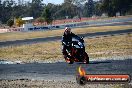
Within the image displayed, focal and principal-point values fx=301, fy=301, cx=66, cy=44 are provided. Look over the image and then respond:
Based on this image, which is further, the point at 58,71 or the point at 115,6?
the point at 115,6

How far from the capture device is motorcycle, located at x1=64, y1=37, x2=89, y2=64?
15.4 metres

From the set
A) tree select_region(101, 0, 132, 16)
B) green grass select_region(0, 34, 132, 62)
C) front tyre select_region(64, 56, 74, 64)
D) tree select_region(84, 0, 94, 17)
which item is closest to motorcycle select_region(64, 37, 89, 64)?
front tyre select_region(64, 56, 74, 64)

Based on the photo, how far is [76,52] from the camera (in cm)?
1558

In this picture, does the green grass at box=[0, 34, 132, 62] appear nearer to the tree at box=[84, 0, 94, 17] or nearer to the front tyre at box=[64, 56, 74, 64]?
the front tyre at box=[64, 56, 74, 64]

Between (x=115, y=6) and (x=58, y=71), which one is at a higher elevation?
(x=115, y=6)

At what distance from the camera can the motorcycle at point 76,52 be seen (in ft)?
50.4

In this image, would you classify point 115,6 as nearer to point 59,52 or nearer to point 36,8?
point 36,8

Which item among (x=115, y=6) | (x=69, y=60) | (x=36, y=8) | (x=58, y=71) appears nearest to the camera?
(x=58, y=71)

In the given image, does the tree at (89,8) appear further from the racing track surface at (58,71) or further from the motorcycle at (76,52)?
the racing track surface at (58,71)

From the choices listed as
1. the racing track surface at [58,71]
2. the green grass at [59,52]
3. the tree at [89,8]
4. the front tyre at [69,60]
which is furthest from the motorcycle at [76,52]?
the tree at [89,8]

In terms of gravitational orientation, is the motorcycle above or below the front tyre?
above

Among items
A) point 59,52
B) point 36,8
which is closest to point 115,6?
point 36,8

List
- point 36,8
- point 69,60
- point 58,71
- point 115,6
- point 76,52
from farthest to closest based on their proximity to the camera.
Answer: point 36,8, point 115,6, point 69,60, point 76,52, point 58,71

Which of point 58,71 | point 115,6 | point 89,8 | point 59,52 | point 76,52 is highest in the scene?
point 115,6
